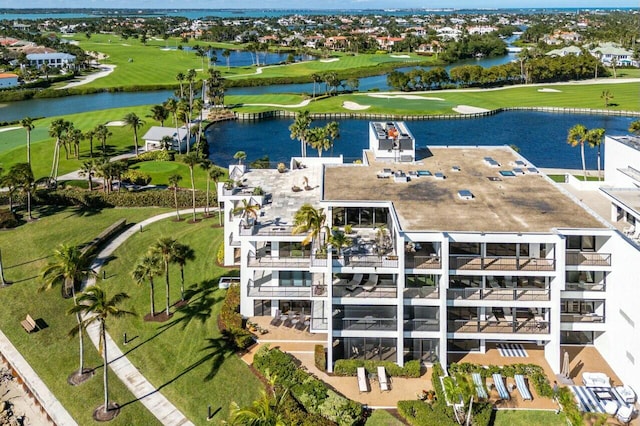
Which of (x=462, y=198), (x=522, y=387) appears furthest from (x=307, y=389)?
(x=462, y=198)

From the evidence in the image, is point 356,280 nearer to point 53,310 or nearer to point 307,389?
point 307,389

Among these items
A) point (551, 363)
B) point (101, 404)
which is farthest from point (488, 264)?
point (101, 404)

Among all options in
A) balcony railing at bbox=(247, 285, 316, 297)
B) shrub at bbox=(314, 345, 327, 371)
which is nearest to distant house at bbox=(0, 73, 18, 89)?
balcony railing at bbox=(247, 285, 316, 297)

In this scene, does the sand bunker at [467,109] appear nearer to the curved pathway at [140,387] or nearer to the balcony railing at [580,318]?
the balcony railing at [580,318]

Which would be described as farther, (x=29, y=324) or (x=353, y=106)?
(x=353, y=106)

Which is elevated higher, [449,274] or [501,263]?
[501,263]

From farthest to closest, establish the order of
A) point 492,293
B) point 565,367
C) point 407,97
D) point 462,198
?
point 407,97 < point 462,198 < point 492,293 < point 565,367

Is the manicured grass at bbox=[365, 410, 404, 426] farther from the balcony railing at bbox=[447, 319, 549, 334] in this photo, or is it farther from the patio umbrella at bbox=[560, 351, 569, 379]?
the patio umbrella at bbox=[560, 351, 569, 379]

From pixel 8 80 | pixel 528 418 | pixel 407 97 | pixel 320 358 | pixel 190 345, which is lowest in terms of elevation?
pixel 528 418
